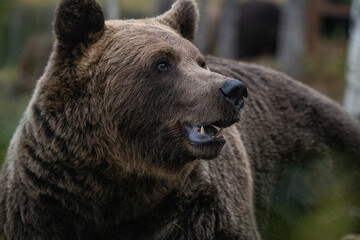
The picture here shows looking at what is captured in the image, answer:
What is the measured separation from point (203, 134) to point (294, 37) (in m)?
11.6

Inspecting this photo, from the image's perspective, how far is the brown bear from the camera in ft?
14.5

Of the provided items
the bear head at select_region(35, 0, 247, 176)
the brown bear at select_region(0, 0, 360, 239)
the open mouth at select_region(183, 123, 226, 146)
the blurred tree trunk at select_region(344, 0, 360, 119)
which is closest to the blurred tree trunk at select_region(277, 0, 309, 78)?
the blurred tree trunk at select_region(344, 0, 360, 119)

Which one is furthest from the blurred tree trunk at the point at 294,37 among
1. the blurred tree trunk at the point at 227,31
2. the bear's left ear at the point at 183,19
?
the bear's left ear at the point at 183,19

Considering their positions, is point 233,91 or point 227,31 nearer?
point 233,91

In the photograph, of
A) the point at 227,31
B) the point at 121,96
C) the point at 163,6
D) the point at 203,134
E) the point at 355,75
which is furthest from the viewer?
the point at 227,31

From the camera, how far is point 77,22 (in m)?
4.57

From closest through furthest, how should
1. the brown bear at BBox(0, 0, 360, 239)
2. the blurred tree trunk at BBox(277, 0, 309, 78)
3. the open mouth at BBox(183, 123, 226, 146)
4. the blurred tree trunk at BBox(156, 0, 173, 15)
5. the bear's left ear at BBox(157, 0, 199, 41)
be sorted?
the open mouth at BBox(183, 123, 226, 146) → the brown bear at BBox(0, 0, 360, 239) → the bear's left ear at BBox(157, 0, 199, 41) → the blurred tree trunk at BBox(156, 0, 173, 15) → the blurred tree trunk at BBox(277, 0, 309, 78)

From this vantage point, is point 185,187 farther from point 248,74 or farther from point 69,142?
point 248,74

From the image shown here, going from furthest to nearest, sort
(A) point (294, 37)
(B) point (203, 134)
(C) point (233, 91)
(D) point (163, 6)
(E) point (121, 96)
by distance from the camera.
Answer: (A) point (294, 37) → (D) point (163, 6) → (E) point (121, 96) → (B) point (203, 134) → (C) point (233, 91)

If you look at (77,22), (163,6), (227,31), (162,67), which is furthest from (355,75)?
(77,22)

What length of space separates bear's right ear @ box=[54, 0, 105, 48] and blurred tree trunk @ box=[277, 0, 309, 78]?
11.1 m

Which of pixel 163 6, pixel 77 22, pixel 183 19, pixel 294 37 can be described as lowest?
pixel 294 37

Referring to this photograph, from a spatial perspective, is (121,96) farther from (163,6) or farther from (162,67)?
(163,6)

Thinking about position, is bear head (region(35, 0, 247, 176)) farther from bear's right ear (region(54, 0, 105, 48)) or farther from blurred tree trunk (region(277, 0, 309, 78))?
blurred tree trunk (region(277, 0, 309, 78))
